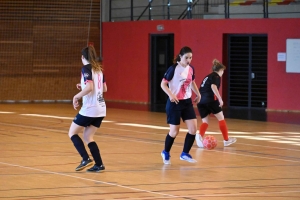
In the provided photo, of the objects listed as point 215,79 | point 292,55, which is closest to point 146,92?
point 292,55

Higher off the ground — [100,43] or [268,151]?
[100,43]

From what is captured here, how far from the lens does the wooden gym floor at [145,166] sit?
26.9 ft

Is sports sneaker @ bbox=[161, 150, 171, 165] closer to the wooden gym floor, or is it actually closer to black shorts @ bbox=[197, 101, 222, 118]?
the wooden gym floor

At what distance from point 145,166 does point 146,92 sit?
15.6 metres

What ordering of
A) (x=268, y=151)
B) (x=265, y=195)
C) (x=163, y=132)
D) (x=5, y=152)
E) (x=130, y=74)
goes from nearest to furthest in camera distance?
(x=265, y=195)
(x=5, y=152)
(x=268, y=151)
(x=163, y=132)
(x=130, y=74)

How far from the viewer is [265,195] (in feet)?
26.5

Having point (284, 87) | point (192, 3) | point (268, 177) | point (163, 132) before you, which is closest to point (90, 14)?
point (192, 3)

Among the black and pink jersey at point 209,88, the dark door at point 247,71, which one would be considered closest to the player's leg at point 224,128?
the black and pink jersey at point 209,88

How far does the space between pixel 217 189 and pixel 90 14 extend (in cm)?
1914

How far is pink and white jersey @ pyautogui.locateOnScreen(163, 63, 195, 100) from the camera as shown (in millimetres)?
10312

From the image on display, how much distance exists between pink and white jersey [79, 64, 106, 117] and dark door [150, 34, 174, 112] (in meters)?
16.3

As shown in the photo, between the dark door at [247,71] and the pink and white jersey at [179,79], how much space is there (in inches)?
514

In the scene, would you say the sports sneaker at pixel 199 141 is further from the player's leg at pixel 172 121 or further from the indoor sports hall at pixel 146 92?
the player's leg at pixel 172 121

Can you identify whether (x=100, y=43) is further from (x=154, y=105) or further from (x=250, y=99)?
(x=250, y=99)
